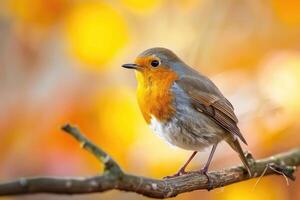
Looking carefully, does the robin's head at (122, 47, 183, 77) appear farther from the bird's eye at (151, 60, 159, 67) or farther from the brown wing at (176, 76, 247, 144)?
the brown wing at (176, 76, 247, 144)

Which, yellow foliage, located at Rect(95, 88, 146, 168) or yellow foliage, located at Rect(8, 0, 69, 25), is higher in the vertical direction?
Result: yellow foliage, located at Rect(8, 0, 69, 25)

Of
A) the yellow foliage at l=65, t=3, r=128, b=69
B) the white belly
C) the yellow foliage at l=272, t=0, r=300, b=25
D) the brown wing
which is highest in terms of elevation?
the yellow foliage at l=65, t=3, r=128, b=69

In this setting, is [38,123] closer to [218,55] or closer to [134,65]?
[134,65]

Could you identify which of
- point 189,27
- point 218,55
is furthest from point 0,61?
point 218,55

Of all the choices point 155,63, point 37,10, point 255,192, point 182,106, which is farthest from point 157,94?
point 37,10

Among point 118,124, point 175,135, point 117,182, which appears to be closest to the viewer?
point 117,182

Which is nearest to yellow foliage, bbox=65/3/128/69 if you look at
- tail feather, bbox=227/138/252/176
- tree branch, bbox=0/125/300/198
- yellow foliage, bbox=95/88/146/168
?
yellow foliage, bbox=95/88/146/168

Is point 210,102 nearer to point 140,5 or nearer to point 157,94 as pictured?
point 157,94
